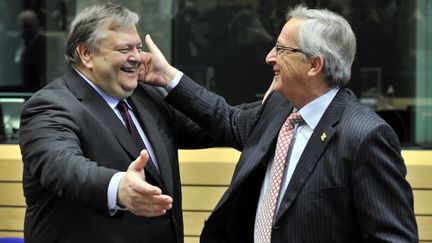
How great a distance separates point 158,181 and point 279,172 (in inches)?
20.0

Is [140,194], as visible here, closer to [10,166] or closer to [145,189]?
[145,189]

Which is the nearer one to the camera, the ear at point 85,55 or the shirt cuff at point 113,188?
the shirt cuff at point 113,188

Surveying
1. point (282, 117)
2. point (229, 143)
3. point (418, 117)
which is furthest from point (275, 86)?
point (418, 117)

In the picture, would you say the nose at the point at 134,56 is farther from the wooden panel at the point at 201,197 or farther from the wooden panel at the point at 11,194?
the wooden panel at the point at 11,194

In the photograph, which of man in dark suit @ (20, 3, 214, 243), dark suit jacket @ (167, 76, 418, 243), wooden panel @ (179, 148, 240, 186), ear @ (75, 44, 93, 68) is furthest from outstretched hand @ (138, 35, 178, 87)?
wooden panel @ (179, 148, 240, 186)

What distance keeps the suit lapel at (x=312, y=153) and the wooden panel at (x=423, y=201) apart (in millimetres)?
2905

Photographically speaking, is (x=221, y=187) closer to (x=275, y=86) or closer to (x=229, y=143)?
(x=229, y=143)

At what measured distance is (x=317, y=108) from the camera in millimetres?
3100

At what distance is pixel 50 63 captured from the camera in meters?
6.07

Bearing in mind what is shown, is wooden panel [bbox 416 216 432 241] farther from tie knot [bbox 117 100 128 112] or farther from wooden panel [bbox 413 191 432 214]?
tie knot [bbox 117 100 128 112]

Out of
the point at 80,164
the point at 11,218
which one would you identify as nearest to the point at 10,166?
the point at 11,218

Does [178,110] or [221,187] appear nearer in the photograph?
[178,110]

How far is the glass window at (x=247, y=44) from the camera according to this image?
19.2 ft

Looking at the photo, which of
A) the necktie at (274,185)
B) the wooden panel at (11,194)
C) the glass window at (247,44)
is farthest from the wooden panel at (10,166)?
the necktie at (274,185)
